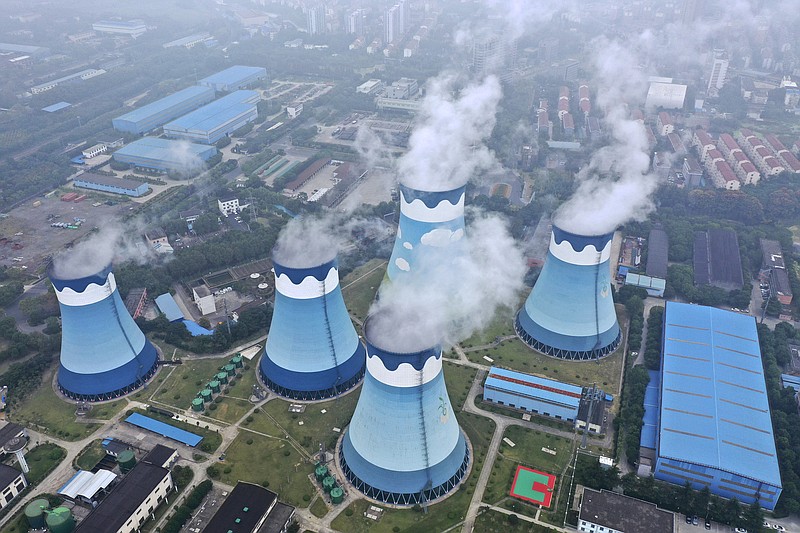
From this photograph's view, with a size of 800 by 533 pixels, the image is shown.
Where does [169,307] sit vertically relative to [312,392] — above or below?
below

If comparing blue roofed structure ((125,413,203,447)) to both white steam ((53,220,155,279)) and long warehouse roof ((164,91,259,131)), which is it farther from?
long warehouse roof ((164,91,259,131))

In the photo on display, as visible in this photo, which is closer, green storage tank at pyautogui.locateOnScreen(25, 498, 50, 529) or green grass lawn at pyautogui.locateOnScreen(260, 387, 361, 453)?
green storage tank at pyautogui.locateOnScreen(25, 498, 50, 529)

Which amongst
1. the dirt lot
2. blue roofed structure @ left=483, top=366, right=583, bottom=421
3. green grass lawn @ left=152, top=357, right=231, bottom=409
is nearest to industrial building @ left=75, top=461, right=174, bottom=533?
green grass lawn @ left=152, top=357, right=231, bottom=409

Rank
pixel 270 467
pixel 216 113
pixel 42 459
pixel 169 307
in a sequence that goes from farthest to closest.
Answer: pixel 216 113
pixel 169 307
pixel 42 459
pixel 270 467

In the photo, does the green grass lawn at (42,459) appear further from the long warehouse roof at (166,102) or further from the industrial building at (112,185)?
the long warehouse roof at (166,102)

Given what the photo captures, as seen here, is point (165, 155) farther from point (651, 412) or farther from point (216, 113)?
point (651, 412)

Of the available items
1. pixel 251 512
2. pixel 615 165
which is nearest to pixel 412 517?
pixel 251 512

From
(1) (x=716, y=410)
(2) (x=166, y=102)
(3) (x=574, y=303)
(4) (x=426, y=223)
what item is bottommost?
(1) (x=716, y=410)

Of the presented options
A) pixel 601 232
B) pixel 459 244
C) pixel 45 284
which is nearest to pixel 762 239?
pixel 601 232
